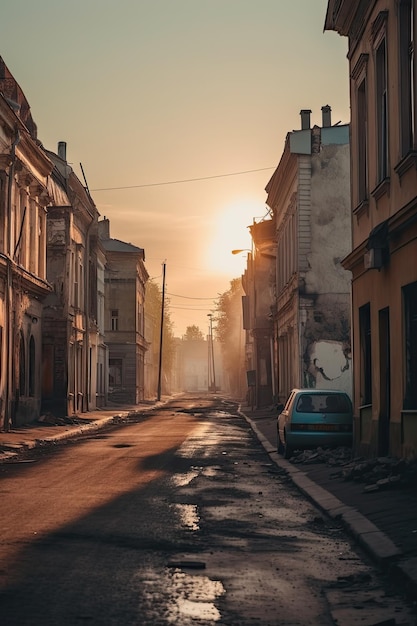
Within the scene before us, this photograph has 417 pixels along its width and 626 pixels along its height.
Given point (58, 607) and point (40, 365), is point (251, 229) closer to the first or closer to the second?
point (40, 365)

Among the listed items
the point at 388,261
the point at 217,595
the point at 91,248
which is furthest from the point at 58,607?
the point at 91,248

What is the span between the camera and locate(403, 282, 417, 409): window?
50.9ft

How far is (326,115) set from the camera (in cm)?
4597

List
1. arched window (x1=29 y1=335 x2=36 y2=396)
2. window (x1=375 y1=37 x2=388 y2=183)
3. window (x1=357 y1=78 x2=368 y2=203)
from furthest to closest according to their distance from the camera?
arched window (x1=29 y1=335 x2=36 y2=396) < window (x1=357 y1=78 x2=368 y2=203) < window (x1=375 y1=37 x2=388 y2=183)

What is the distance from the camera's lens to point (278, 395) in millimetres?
49688

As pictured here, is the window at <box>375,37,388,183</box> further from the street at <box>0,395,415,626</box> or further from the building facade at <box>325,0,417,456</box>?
the street at <box>0,395,415,626</box>

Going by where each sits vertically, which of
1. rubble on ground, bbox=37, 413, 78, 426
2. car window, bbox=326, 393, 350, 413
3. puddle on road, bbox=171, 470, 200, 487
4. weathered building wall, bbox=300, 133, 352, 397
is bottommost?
puddle on road, bbox=171, 470, 200, 487

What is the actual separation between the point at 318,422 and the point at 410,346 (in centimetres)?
516

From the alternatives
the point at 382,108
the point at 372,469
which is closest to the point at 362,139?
the point at 382,108

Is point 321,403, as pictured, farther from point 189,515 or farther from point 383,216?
point 189,515

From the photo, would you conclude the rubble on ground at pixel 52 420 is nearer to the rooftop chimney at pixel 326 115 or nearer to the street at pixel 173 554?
the rooftop chimney at pixel 326 115

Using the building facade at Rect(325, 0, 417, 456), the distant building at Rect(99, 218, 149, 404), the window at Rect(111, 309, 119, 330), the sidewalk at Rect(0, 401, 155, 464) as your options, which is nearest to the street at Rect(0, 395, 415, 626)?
the building facade at Rect(325, 0, 417, 456)

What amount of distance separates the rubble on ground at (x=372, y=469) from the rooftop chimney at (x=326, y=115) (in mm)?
28135

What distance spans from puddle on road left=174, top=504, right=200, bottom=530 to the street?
0.03 metres
